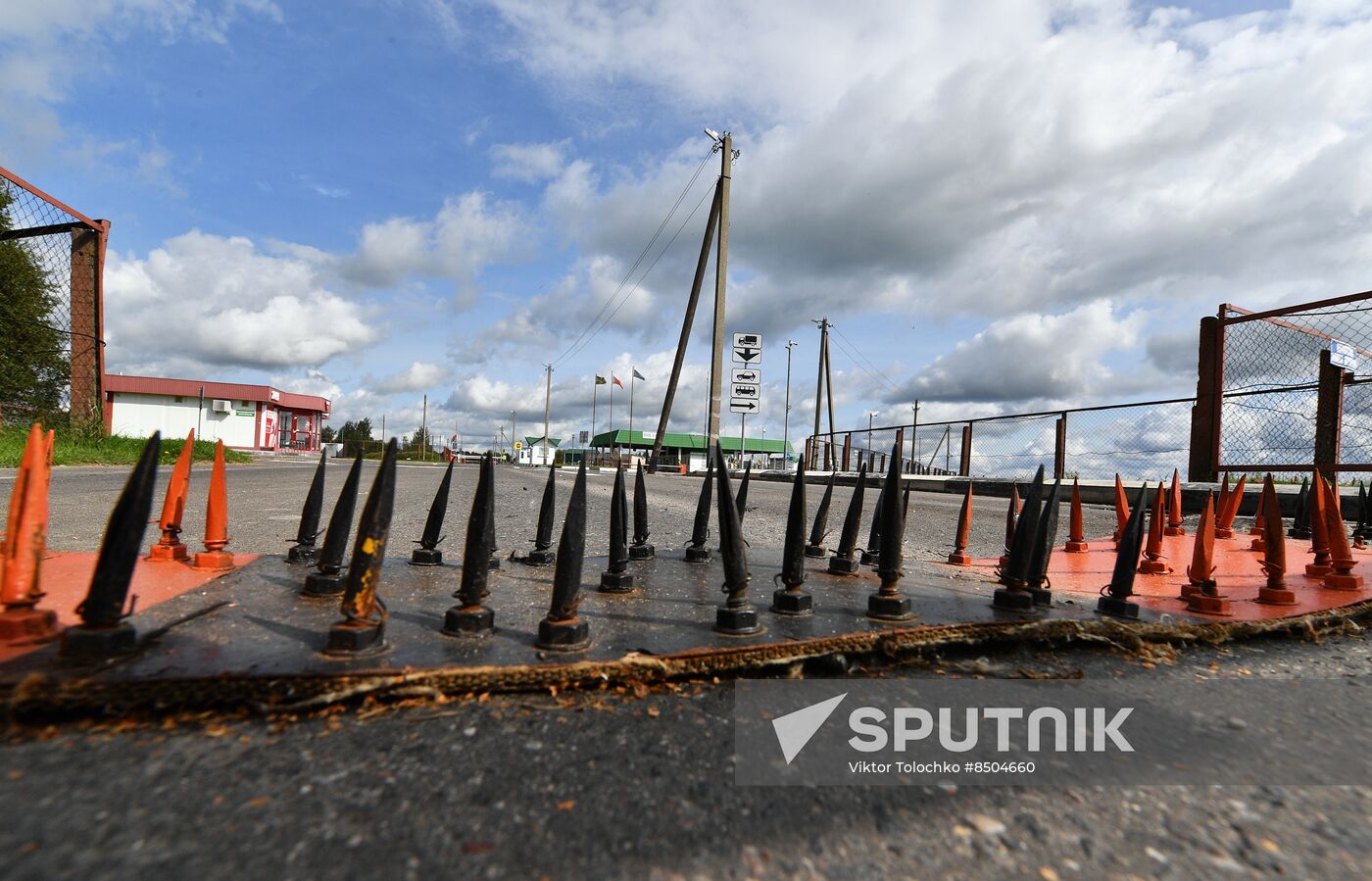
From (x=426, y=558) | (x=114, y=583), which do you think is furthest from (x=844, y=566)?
(x=114, y=583)

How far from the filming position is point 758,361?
18625mm

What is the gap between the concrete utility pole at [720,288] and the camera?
680 inches

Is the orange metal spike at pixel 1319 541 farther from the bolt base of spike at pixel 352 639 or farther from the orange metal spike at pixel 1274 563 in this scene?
the bolt base of spike at pixel 352 639

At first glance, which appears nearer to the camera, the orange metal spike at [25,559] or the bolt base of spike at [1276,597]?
the orange metal spike at [25,559]

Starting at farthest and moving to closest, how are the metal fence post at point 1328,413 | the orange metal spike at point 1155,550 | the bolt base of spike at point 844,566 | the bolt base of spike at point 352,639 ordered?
the metal fence post at point 1328,413
the orange metal spike at point 1155,550
the bolt base of spike at point 844,566
the bolt base of spike at point 352,639

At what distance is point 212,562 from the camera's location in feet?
6.28

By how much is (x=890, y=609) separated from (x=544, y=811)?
105cm

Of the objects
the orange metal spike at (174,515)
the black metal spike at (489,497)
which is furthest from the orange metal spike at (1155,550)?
the orange metal spike at (174,515)

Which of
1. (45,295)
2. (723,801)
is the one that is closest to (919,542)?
(723,801)

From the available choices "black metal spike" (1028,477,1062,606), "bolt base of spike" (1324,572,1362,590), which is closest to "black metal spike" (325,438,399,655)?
"black metal spike" (1028,477,1062,606)

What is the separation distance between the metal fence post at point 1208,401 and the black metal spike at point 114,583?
10.3 metres

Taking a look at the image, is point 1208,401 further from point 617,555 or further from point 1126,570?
point 617,555

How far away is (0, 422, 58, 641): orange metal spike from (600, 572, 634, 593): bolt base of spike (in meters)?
1.20

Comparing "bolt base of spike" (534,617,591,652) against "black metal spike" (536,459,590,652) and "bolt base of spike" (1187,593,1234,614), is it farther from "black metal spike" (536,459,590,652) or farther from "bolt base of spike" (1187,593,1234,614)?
"bolt base of spike" (1187,593,1234,614)
